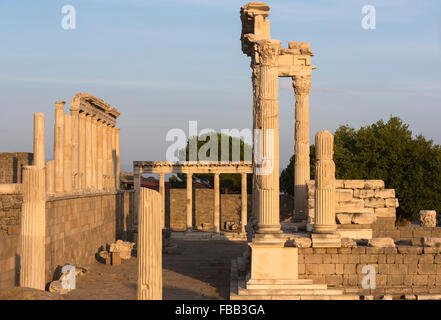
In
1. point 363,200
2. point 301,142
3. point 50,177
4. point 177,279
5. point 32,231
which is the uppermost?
point 301,142

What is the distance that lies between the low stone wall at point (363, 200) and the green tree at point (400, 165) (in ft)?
46.6

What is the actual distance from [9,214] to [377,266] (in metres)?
10.4

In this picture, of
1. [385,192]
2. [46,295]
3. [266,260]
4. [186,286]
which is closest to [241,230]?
[385,192]

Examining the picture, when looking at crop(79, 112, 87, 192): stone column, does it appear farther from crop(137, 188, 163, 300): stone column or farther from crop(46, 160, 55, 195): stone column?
crop(137, 188, 163, 300): stone column

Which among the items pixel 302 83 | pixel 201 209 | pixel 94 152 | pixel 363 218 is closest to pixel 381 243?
pixel 363 218

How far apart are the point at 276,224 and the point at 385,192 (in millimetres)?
6909

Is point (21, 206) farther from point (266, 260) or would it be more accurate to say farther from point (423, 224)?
point (423, 224)

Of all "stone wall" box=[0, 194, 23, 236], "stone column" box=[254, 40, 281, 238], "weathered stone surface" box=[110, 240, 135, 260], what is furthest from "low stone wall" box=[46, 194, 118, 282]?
"stone column" box=[254, 40, 281, 238]

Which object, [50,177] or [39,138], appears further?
[50,177]

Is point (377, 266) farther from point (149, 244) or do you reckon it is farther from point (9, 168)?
point (9, 168)

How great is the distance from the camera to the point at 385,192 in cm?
2230

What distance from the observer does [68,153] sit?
2323 centimetres

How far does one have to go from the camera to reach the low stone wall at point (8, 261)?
1588 centimetres

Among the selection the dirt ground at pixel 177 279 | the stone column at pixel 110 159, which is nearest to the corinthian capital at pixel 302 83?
the dirt ground at pixel 177 279
